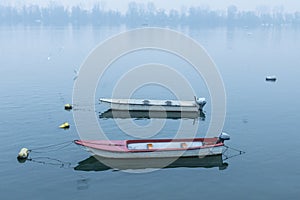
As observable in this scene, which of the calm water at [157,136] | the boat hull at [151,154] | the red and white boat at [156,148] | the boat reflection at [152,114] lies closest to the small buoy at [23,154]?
the calm water at [157,136]

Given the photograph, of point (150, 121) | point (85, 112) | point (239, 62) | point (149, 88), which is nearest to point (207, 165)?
point (150, 121)

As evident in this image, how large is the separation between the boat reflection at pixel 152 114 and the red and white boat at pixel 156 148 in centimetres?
1496

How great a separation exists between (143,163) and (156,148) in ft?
7.34

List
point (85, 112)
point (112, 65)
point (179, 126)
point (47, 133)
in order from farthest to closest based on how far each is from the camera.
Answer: point (112, 65) < point (85, 112) < point (179, 126) < point (47, 133)

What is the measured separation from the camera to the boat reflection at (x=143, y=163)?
3641 cm

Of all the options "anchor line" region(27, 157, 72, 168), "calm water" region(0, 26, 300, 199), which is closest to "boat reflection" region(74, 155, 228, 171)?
"calm water" region(0, 26, 300, 199)

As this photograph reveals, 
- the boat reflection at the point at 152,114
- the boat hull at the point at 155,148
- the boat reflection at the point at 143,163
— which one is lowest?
the boat reflection at the point at 143,163

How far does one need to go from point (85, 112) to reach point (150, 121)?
10.8m

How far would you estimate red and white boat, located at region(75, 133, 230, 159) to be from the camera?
1455 inches

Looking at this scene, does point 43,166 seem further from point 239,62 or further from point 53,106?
point 239,62

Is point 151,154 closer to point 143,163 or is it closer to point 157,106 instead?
point 143,163

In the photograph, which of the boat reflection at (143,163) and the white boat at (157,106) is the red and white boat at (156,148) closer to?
the boat reflection at (143,163)

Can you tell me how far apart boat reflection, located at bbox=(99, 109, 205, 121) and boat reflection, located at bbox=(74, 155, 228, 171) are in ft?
54.8

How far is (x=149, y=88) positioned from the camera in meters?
71.9
